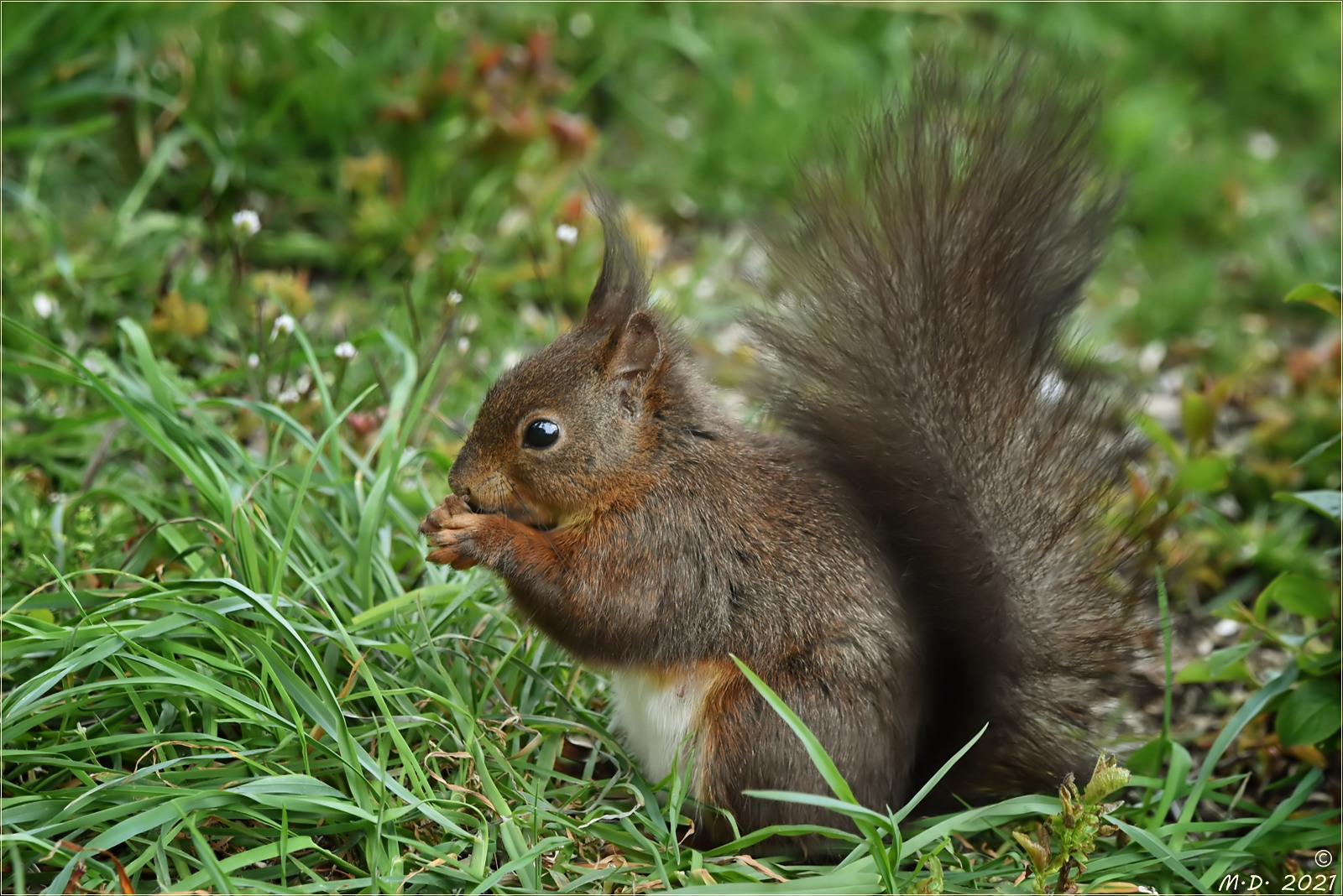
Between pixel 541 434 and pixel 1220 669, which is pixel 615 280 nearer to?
pixel 541 434

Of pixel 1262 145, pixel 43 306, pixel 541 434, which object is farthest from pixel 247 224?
pixel 1262 145

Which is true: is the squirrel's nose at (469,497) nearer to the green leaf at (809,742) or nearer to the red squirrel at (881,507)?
the red squirrel at (881,507)

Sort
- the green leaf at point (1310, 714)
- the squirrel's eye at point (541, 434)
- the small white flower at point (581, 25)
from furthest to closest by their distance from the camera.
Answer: the small white flower at point (581, 25) → the green leaf at point (1310, 714) → the squirrel's eye at point (541, 434)

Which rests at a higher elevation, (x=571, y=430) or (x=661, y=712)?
(x=571, y=430)

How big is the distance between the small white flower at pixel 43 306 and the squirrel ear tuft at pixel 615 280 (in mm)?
1530

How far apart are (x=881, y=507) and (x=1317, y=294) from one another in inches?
38.8

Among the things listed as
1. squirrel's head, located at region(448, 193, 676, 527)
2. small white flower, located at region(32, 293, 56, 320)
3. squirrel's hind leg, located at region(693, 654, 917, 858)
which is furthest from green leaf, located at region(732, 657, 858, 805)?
small white flower, located at region(32, 293, 56, 320)

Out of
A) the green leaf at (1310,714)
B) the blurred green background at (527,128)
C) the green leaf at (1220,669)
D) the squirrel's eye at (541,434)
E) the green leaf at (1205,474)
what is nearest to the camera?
the squirrel's eye at (541,434)

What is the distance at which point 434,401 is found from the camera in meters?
3.18

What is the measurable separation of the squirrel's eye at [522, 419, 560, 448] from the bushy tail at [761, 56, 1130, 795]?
461 mm

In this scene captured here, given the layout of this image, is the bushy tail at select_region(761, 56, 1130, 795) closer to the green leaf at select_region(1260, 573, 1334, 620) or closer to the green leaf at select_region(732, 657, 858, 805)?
the green leaf at select_region(732, 657, 858, 805)

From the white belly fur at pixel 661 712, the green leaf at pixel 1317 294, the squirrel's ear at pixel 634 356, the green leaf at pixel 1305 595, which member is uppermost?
the green leaf at pixel 1317 294

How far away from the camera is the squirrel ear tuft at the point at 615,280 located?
2449 millimetres

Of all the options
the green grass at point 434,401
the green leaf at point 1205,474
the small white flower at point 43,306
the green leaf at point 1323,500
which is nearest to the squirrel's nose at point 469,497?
the green grass at point 434,401
